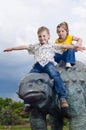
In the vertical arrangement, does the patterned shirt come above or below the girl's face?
below

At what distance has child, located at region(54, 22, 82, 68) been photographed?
685 cm

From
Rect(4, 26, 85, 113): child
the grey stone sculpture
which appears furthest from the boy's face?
the grey stone sculpture

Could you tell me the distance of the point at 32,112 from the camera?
6883 mm

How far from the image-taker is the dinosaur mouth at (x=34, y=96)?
625cm

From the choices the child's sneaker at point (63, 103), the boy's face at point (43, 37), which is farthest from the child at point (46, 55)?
the child's sneaker at point (63, 103)

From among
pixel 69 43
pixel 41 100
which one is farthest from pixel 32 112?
pixel 69 43

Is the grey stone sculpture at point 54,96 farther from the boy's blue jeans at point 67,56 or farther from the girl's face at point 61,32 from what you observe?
the girl's face at point 61,32

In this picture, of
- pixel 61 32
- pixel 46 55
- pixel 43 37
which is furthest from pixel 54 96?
pixel 61 32

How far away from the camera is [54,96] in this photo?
6625 millimetres

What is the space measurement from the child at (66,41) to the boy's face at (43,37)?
0.97 feet

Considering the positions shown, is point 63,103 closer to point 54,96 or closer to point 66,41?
point 54,96

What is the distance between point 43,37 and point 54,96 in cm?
82

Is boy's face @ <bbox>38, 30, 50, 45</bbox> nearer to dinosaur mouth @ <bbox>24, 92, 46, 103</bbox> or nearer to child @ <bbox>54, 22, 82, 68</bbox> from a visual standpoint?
child @ <bbox>54, 22, 82, 68</bbox>

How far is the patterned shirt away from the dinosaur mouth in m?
0.51
